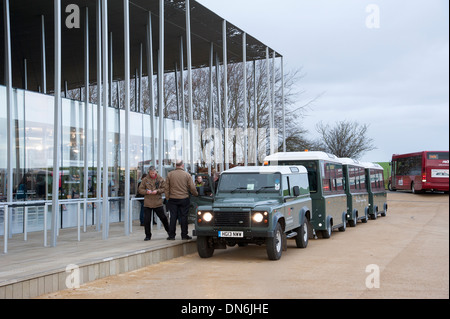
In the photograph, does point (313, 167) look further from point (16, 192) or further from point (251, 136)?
point (251, 136)

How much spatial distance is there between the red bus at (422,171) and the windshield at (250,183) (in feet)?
74.3

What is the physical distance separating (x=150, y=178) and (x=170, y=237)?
1525 mm

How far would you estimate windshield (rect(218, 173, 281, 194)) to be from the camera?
1241 centimetres

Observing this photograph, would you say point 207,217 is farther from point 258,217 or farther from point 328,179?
point 328,179

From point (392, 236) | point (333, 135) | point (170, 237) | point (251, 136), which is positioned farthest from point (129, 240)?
point (333, 135)

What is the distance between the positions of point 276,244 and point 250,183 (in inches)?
72.4

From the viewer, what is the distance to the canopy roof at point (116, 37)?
19297 mm

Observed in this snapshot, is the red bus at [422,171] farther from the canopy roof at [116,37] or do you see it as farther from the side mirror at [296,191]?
→ the side mirror at [296,191]

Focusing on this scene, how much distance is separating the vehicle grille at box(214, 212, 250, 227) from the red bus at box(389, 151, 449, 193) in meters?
24.1

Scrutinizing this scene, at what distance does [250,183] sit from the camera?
12617mm

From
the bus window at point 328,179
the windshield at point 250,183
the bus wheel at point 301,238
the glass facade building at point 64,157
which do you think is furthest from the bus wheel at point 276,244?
the glass facade building at point 64,157

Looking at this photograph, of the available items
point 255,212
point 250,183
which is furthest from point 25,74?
point 255,212

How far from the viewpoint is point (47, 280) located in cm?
802

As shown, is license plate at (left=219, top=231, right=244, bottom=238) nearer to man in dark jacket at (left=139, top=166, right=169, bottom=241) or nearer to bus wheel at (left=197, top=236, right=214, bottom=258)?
bus wheel at (left=197, top=236, right=214, bottom=258)
